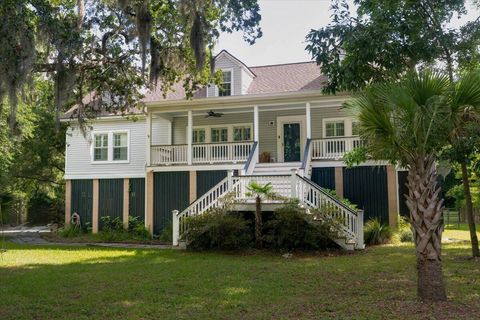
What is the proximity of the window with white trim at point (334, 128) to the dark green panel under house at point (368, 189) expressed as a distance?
2.78 metres

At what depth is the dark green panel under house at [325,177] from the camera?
16500mm

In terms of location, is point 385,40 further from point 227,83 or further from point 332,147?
point 227,83

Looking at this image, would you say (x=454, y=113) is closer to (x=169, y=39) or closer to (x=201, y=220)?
(x=201, y=220)

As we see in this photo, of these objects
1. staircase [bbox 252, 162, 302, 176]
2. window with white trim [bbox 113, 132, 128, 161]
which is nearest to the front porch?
staircase [bbox 252, 162, 302, 176]

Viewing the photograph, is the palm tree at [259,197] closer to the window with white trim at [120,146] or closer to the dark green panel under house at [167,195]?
the dark green panel under house at [167,195]

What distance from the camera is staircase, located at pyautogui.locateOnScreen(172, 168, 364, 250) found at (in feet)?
41.0

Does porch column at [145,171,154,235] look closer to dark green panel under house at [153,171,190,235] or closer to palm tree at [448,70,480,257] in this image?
dark green panel under house at [153,171,190,235]

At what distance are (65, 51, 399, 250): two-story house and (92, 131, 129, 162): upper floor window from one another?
45 millimetres

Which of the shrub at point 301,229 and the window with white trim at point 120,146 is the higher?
the window with white trim at point 120,146

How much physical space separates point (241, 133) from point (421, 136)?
14.0 metres

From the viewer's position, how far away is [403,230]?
49.4 feet

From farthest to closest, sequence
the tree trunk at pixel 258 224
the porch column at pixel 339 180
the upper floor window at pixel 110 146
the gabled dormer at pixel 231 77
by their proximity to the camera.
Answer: the upper floor window at pixel 110 146
the gabled dormer at pixel 231 77
the porch column at pixel 339 180
the tree trunk at pixel 258 224

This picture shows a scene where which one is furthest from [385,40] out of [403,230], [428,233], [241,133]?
[241,133]

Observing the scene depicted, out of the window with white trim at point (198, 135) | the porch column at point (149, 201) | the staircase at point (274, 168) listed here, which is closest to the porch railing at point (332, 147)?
the staircase at point (274, 168)
